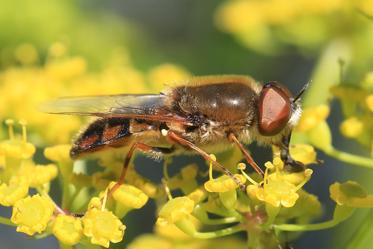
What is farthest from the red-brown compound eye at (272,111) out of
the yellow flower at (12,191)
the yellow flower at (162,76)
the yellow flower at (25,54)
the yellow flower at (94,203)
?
the yellow flower at (25,54)

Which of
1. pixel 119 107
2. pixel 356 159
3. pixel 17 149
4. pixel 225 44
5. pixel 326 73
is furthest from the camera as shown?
pixel 225 44

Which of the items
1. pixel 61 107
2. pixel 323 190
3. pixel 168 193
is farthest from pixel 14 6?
pixel 323 190

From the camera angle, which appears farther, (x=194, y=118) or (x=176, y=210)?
(x=194, y=118)

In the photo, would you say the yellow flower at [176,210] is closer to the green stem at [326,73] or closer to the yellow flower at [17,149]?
the yellow flower at [17,149]

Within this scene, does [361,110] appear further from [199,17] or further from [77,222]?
[199,17]

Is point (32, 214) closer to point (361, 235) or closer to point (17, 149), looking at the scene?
point (17, 149)

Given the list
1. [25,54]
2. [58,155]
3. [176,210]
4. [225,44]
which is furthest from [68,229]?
[225,44]

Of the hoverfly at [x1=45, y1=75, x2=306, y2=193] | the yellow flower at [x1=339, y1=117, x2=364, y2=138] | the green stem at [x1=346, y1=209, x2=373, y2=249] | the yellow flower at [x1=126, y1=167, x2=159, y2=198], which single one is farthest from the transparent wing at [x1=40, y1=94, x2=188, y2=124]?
the green stem at [x1=346, y1=209, x2=373, y2=249]
